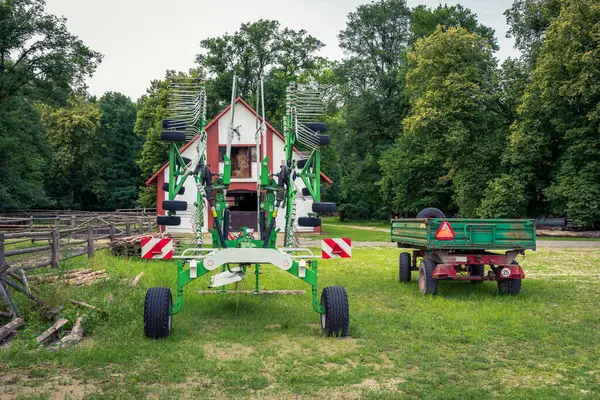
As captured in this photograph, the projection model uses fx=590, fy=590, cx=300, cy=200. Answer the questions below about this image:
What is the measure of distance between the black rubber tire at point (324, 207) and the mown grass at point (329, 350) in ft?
5.66

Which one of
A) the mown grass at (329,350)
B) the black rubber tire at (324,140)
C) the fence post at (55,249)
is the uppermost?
the black rubber tire at (324,140)

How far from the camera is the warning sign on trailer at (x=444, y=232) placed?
37.5 feet

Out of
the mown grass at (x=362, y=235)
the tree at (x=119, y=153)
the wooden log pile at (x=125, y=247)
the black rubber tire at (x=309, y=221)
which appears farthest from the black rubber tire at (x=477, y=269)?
the tree at (x=119, y=153)

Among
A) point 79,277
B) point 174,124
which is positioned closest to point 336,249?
point 174,124

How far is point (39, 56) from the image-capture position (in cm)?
3322

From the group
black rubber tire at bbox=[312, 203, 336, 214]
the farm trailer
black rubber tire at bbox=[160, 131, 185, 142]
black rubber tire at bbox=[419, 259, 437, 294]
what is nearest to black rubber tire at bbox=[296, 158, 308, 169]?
black rubber tire at bbox=[312, 203, 336, 214]

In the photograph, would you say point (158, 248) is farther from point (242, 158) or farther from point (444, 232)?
point (242, 158)

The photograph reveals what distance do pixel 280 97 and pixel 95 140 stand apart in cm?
3605

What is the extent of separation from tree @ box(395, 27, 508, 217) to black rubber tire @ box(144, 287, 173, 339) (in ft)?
107

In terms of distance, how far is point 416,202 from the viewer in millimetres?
50344

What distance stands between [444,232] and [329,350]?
195 inches

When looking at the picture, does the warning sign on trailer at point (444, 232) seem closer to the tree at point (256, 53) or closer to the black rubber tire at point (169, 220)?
the black rubber tire at point (169, 220)

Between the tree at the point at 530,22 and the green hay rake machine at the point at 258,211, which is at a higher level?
the tree at the point at 530,22

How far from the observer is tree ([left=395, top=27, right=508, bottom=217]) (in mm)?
38844
